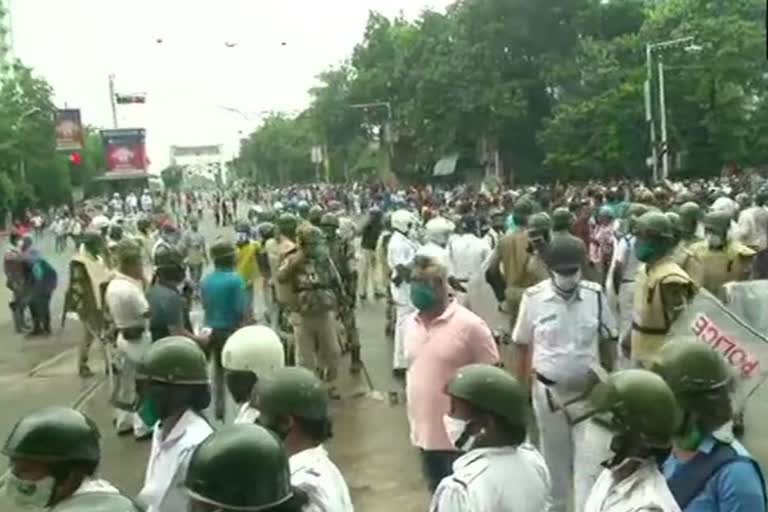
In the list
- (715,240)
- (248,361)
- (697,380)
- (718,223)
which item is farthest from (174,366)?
(715,240)

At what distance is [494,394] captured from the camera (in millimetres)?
4223

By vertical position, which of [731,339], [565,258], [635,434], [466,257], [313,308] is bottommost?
[313,308]

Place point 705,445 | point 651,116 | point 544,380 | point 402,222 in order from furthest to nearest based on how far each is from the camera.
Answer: point 651,116, point 402,222, point 544,380, point 705,445

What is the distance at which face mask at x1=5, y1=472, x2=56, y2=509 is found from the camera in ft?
11.9

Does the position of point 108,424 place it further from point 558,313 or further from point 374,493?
point 558,313

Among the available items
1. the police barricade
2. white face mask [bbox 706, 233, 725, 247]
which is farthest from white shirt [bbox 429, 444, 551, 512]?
white face mask [bbox 706, 233, 725, 247]

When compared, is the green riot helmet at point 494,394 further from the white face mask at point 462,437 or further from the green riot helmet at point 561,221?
the green riot helmet at point 561,221

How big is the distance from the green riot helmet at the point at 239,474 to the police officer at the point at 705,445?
4.63ft

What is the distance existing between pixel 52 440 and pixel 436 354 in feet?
A: 9.68

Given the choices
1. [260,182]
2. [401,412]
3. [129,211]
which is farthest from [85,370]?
[260,182]

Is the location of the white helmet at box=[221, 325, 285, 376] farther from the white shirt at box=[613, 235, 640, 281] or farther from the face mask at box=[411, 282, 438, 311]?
the white shirt at box=[613, 235, 640, 281]

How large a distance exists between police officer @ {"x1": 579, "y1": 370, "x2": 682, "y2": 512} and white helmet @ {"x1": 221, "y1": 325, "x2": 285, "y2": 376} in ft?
5.49

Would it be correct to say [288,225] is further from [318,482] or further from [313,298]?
[318,482]

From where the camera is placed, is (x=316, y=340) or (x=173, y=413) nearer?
(x=173, y=413)
